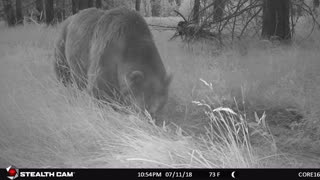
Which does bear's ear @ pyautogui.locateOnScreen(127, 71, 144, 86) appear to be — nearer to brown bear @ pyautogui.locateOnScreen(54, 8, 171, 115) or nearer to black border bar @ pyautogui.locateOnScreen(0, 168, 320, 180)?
brown bear @ pyautogui.locateOnScreen(54, 8, 171, 115)

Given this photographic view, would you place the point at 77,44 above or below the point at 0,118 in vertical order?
above

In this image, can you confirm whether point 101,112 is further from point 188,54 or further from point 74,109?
point 188,54

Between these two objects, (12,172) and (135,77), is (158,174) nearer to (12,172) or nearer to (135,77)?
(12,172)

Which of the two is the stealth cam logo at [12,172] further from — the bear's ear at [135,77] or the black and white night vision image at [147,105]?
the bear's ear at [135,77]

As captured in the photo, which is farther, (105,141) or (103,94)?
(103,94)

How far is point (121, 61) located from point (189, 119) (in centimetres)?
124

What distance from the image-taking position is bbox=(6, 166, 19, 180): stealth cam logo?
357 cm

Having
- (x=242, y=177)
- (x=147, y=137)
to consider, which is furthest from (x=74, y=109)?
(x=242, y=177)

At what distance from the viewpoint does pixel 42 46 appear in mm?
10125

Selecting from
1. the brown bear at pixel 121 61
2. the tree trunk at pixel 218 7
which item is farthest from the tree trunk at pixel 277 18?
the brown bear at pixel 121 61

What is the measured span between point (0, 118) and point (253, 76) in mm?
4264

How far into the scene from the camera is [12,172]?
360 centimetres

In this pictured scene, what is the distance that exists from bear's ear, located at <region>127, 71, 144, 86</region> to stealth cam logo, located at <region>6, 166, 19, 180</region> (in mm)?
1836

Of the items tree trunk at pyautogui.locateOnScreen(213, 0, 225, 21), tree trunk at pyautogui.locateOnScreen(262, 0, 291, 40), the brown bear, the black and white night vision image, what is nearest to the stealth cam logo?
the black and white night vision image
